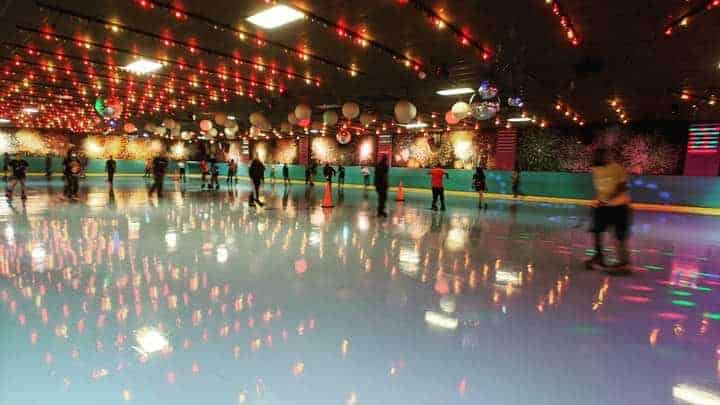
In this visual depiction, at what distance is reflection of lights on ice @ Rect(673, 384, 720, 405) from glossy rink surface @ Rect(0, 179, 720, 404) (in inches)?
0.4

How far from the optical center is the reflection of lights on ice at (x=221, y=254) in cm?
485

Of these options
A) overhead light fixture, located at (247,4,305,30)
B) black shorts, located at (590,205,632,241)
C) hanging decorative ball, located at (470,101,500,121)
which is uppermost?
overhead light fixture, located at (247,4,305,30)

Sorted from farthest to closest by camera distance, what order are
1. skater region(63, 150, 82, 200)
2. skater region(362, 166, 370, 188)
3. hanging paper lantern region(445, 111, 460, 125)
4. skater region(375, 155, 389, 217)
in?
skater region(362, 166, 370, 188) → skater region(63, 150, 82, 200) → skater region(375, 155, 389, 217) → hanging paper lantern region(445, 111, 460, 125)

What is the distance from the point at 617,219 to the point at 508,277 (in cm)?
160

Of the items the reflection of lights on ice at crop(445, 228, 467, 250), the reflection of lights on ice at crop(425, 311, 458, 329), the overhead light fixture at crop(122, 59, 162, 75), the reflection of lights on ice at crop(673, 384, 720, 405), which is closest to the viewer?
the reflection of lights on ice at crop(673, 384, 720, 405)

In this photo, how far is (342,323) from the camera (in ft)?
9.95

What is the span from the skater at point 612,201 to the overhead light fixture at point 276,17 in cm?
492

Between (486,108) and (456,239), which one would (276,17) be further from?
(456,239)

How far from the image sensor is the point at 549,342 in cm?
280

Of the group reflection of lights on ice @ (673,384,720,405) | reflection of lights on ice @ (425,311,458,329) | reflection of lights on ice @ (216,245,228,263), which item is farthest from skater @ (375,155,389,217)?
reflection of lights on ice @ (673,384,720,405)

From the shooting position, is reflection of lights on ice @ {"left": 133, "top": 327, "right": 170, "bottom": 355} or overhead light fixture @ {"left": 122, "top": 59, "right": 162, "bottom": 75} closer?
reflection of lights on ice @ {"left": 133, "top": 327, "right": 170, "bottom": 355}

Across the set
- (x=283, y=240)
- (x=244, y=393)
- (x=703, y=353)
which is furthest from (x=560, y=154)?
(x=244, y=393)

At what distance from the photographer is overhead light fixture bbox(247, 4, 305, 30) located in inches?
254

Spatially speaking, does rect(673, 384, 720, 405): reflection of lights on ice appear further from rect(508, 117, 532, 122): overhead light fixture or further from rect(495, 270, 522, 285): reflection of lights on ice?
rect(508, 117, 532, 122): overhead light fixture
